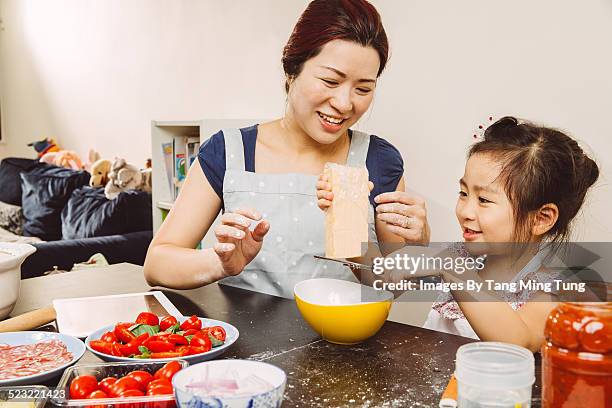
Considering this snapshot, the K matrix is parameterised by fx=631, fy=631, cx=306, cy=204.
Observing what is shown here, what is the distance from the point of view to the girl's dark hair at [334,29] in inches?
63.0

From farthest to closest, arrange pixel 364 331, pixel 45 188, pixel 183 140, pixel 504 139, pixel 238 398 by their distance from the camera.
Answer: pixel 45 188 < pixel 183 140 < pixel 504 139 < pixel 364 331 < pixel 238 398

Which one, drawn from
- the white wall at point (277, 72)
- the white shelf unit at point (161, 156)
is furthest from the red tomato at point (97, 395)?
the white shelf unit at point (161, 156)

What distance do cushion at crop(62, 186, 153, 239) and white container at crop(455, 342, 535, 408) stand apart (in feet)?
10.9

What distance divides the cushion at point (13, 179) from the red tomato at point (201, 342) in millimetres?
4212

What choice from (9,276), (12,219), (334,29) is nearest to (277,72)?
(334,29)

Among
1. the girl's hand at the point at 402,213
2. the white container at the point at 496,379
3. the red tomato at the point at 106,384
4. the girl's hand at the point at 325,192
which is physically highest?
the girl's hand at the point at 325,192

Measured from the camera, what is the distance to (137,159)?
14.8 ft

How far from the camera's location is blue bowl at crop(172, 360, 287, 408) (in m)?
0.73

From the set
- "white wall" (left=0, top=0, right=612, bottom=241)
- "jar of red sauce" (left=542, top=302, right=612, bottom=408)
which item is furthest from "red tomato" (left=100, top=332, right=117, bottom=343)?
"white wall" (left=0, top=0, right=612, bottom=241)

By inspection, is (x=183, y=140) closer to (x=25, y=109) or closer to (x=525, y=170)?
(x=525, y=170)

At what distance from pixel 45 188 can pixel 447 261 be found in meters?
3.86

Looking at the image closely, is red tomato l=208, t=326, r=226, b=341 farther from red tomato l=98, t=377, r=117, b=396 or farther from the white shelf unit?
the white shelf unit

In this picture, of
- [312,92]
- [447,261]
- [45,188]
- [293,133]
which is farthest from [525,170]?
[45,188]

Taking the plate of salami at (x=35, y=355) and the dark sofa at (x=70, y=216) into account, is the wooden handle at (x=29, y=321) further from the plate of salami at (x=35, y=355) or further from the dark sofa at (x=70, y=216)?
the dark sofa at (x=70, y=216)
